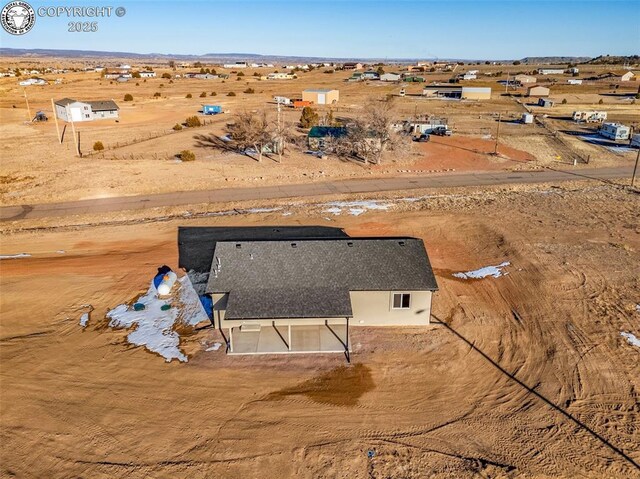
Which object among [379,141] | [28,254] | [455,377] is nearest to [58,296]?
[28,254]

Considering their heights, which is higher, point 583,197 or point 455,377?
point 583,197

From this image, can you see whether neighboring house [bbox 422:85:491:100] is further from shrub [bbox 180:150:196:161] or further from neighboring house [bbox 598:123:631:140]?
shrub [bbox 180:150:196:161]

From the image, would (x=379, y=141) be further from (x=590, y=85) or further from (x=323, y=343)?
(x=590, y=85)

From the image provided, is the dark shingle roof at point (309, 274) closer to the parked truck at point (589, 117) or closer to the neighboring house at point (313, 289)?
the neighboring house at point (313, 289)

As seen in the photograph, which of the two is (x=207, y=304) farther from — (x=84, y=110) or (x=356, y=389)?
(x=84, y=110)

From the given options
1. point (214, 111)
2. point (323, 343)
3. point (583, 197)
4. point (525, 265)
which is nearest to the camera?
point (323, 343)
